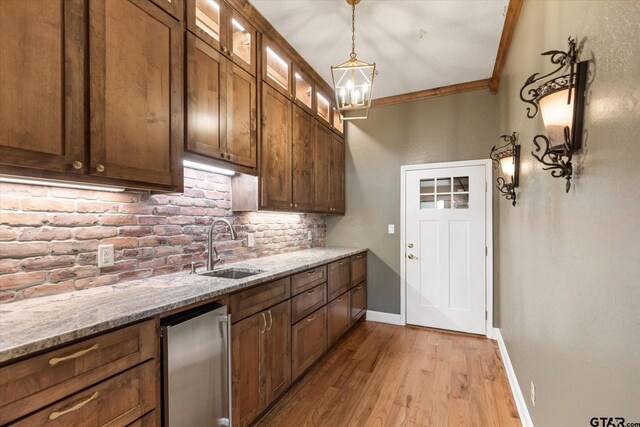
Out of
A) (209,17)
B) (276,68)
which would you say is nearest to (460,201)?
(276,68)

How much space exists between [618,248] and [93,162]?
1.96m

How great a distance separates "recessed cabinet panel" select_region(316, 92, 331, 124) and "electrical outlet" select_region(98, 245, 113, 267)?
2.62 m

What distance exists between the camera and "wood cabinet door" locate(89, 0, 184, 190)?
52.8 inches

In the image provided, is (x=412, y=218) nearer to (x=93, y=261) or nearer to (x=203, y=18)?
(x=203, y=18)

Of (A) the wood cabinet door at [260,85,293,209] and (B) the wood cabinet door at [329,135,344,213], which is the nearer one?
(A) the wood cabinet door at [260,85,293,209]

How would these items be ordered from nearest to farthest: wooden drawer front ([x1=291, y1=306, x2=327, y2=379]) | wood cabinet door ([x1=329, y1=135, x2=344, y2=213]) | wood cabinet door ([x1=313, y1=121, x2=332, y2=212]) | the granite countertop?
1. the granite countertop
2. wooden drawer front ([x1=291, y1=306, x2=327, y2=379])
3. wood cabinet door ([x1=313, y1=121, x2=332, y2=212])
4. wood cabinet door ([x1=329, y1=135, x2=344, y2=213])

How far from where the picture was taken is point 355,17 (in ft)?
7.94

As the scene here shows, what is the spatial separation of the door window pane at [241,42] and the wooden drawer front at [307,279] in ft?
5.76

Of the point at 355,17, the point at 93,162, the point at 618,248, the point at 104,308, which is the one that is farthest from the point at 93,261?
the point at 355,17

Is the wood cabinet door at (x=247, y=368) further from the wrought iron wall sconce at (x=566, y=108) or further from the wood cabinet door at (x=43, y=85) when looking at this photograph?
the wrought iron wall sconce at (x=566, y=108)

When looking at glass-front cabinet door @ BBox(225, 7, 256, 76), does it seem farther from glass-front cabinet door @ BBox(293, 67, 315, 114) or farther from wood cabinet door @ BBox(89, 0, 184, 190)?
glass-front cabinet door @ BBox(293, 67, 315, 114)

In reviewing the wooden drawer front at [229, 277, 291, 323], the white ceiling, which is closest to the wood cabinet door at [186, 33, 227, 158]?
the white ceiling

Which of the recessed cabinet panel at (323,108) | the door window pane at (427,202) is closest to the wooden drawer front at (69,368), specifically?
the recessed cabinet panel at (323,108)

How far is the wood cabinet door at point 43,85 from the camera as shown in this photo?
107cm
